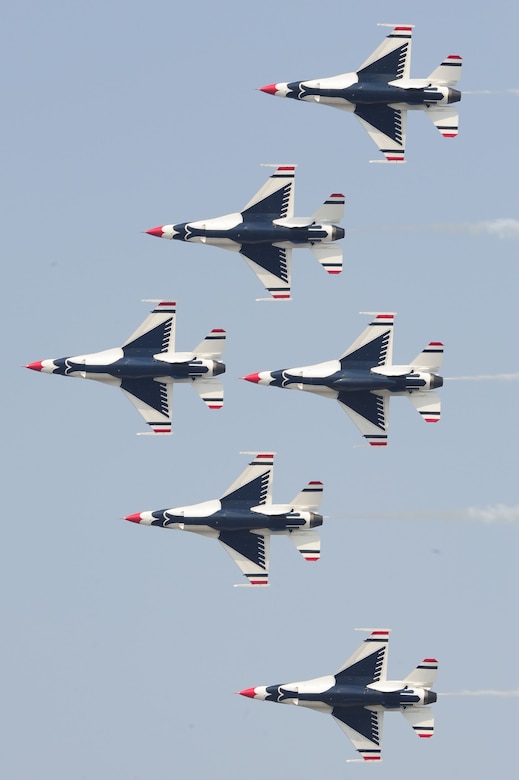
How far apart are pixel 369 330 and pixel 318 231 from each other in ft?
20.5

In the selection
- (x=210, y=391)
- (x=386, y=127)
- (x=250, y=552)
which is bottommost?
(x=250, y=552)

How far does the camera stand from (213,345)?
6452 inches

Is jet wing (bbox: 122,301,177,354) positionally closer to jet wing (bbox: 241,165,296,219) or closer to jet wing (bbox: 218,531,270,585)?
jet wing (bbox: 241,165,296,219)

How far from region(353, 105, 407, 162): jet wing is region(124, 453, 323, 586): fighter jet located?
18463 mm

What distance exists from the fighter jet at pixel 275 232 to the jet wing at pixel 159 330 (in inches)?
169

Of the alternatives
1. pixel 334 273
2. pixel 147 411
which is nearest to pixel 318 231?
pixel 334 273

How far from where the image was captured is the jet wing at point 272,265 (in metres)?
165

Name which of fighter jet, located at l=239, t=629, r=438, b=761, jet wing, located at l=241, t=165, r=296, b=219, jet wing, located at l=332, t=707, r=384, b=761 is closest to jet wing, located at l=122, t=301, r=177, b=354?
jet wing, located at l=241, t=165, r=296, b=219

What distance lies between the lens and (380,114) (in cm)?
16550

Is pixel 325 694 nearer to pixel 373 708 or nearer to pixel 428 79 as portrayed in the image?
pixel 373 708

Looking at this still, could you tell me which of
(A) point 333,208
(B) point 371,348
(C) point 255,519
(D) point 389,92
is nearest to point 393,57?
(D) point 389,92

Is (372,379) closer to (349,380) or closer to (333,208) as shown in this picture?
(349,380)

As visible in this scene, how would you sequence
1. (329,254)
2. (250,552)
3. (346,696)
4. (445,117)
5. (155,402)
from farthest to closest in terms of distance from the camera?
1. (155,402)
2. (445,117)
3. (329,254)
4. (250,552)
5. (346,696)

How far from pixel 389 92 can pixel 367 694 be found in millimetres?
33649
